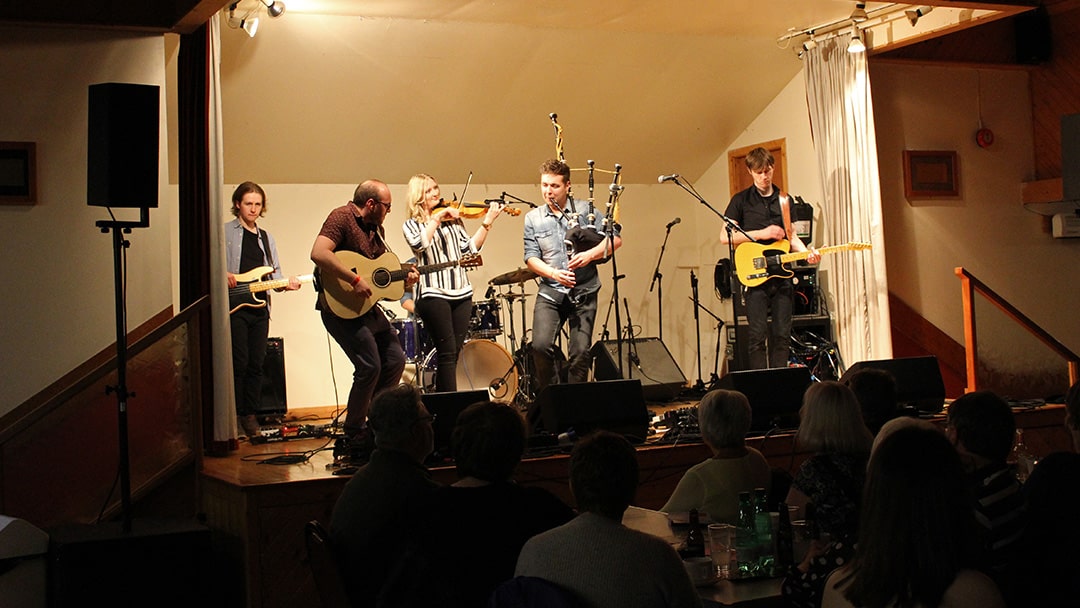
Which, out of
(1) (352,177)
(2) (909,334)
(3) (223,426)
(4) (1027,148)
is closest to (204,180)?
(3) (223,426)

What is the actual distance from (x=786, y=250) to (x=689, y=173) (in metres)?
2.76

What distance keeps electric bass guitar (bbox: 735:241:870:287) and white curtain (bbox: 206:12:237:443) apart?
12.8ft

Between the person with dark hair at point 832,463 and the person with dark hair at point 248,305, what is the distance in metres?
4.29

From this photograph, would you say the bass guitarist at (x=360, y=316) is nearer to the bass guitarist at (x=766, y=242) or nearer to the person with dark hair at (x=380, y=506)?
the person with dark hair at (x=380, y=506)

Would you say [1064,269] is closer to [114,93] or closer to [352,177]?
[352,177]

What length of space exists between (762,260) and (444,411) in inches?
138

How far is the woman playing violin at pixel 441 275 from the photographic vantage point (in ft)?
22.3

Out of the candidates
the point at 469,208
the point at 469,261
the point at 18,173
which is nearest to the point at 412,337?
the point at 469,208

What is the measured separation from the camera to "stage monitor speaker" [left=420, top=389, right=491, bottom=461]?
5.39m

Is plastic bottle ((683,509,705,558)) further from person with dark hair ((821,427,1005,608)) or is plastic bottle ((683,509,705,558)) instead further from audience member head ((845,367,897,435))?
audience member head ((845,367,897,435))

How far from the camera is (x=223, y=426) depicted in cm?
609

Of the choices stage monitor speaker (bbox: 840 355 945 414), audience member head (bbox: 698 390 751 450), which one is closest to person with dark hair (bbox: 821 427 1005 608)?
audience member head (bbox: 698 390 751 450)

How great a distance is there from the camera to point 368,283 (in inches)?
251

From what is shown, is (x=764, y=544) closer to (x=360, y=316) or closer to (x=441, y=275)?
(x=360, y=316)
